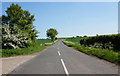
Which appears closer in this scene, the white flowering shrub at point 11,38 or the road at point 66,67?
the road at point 66,67

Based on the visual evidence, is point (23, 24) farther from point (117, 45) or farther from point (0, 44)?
point (117, 45)

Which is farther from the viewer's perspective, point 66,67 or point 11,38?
point 11,38

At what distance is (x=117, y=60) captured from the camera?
27.5 feet

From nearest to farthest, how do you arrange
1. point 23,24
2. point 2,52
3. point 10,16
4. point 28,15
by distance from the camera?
point 2,52 → point 10,16 → point 23,24 → point 28,15

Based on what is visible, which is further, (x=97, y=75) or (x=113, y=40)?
(x=113, y=40)

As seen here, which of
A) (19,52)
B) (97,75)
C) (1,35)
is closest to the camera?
(97,75)

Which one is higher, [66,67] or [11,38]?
[11,38]

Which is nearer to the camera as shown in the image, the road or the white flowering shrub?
the road

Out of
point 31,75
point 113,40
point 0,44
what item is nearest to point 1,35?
point 0,44

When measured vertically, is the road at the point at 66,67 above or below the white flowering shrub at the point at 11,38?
below

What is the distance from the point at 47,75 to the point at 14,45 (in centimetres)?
1291

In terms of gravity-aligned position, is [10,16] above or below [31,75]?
above

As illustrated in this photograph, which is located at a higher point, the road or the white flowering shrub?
the white flowering shrub

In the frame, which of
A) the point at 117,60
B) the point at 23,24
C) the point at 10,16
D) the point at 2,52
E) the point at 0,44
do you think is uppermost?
the point at 10,16
